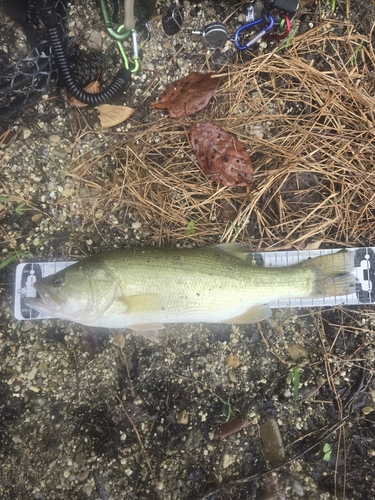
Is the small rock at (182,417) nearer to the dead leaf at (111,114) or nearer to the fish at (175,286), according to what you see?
the fish at (175,286)

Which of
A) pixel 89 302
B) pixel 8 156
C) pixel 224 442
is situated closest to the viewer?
pixel 89 302

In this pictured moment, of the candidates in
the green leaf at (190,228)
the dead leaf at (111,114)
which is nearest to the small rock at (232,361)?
the green leaf at (190,228)

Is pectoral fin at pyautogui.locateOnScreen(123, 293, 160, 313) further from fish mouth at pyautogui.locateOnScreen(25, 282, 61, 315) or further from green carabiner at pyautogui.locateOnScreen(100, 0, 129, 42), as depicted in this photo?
green carabiner at pyautogui.locateOnScreen(100, 0, 129, 42)

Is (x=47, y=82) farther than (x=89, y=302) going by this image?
Yes

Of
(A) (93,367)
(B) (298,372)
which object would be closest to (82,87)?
(A) (93,367)

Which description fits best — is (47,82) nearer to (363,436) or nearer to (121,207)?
(121,207)

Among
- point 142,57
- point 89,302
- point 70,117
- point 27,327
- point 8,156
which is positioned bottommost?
point 27,327

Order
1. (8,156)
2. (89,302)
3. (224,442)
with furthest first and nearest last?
(8,156)
(224,442)
(89,302)
